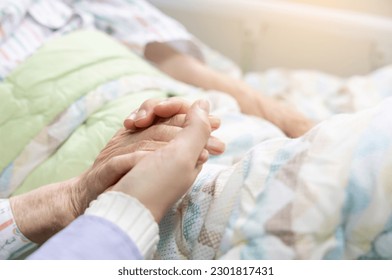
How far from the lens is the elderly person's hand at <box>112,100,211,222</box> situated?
0.50 metres

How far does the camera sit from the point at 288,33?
5.04 feet

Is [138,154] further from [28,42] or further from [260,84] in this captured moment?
[260,84]

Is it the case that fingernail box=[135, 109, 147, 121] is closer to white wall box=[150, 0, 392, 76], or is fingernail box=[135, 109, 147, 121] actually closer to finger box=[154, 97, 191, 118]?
finger box=[154, 97, 191, 118]

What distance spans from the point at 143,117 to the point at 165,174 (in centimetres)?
14

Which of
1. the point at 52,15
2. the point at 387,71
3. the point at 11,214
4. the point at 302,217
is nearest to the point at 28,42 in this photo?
the point at 52,15

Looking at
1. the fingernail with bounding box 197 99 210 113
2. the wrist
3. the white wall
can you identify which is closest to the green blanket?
the wrist

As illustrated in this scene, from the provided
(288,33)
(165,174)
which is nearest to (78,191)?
(165,174)

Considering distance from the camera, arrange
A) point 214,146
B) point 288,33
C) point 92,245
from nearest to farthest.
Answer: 1. point 92,245
2. point 214,146
3. point 288,33

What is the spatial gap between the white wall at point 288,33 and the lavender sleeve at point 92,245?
117 centimetres

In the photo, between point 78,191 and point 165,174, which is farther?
point 78,191

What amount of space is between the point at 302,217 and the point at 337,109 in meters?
0.73

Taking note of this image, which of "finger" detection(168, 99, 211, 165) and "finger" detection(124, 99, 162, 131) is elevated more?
"finger" detection(168, 99, 211, 165)

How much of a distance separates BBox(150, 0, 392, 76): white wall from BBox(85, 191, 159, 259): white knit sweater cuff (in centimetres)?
115

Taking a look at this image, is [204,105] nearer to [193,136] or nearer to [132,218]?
[193,136]
